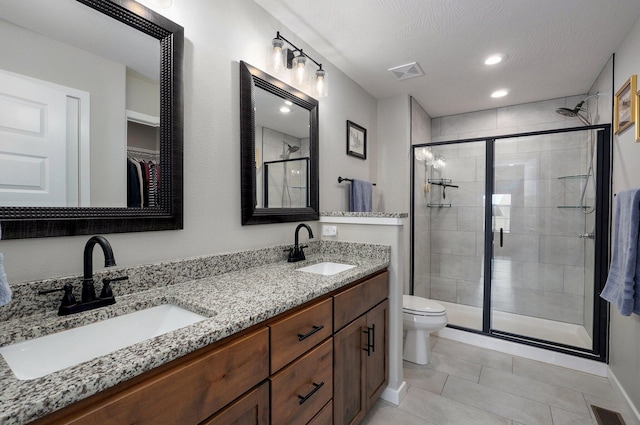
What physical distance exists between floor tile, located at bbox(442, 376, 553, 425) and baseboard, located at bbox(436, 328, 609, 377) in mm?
676

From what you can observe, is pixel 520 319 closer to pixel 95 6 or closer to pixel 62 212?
pixel 62 212

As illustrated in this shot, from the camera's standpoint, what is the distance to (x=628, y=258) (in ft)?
5.11

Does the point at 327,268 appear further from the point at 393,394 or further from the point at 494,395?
the point at 494,395

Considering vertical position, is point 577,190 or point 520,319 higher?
point 577,190

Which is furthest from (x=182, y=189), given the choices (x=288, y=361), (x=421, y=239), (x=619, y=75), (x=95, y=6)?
(x=619, y=75)

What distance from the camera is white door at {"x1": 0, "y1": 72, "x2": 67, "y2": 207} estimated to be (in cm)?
89

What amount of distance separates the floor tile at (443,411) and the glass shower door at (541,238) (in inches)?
42.8

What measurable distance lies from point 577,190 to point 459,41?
1.72m

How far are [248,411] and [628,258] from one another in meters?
1.97

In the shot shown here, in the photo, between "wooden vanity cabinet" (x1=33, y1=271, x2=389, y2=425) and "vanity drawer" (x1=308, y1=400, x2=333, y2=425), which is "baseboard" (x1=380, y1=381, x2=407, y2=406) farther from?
"vanity drawer" (x1=308, y1=400, x2=333, y2=425)

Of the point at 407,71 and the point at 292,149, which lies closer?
the point at 292,149

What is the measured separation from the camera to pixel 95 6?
107 centimetres

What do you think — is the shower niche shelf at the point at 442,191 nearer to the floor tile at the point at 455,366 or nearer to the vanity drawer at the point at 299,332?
the floor tile at the point at 455,366

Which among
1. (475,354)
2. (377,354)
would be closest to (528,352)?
(475,354)
